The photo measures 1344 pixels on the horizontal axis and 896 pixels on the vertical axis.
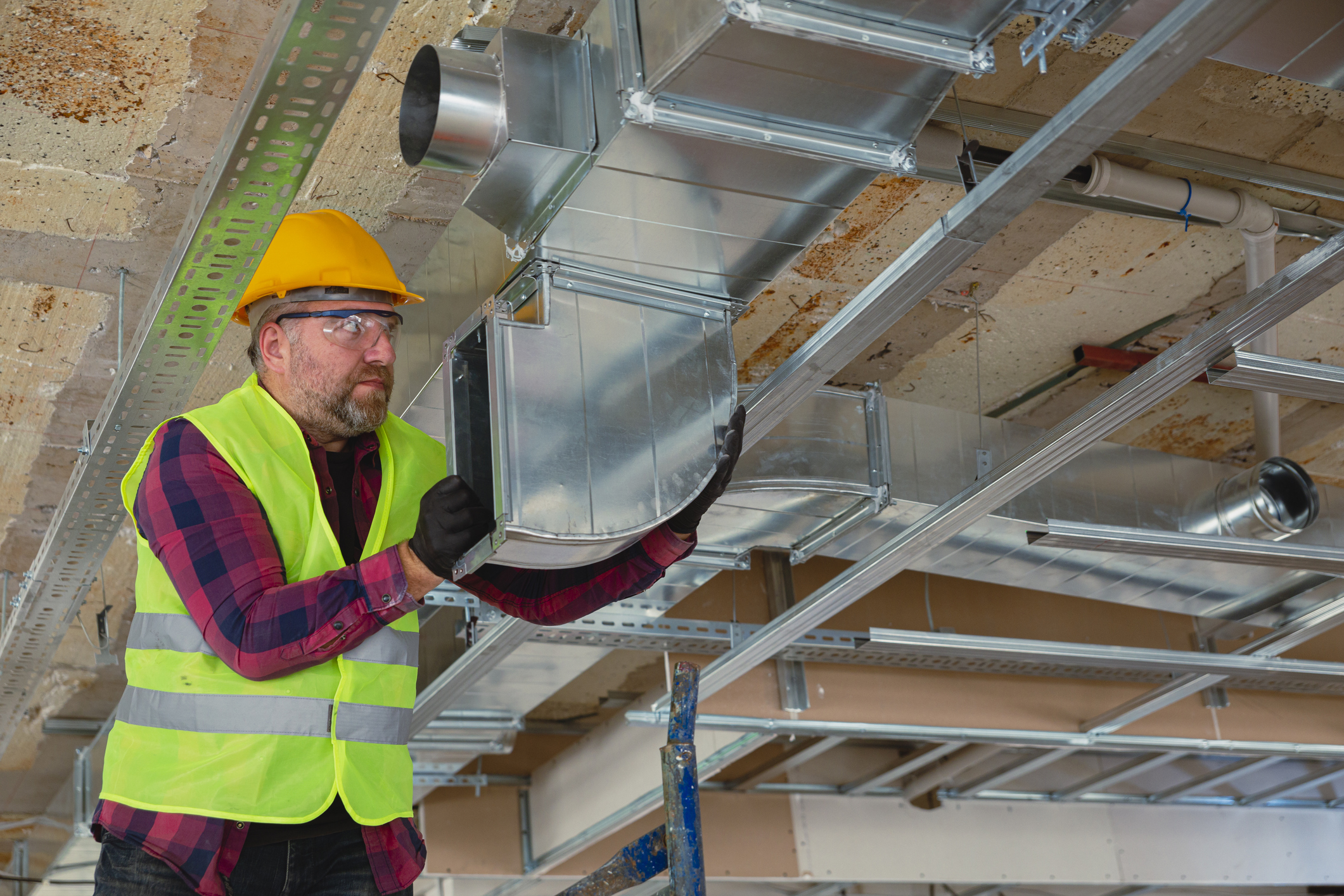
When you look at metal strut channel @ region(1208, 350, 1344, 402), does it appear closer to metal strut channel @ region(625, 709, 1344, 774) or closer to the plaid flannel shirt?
the plaid flannel shirt

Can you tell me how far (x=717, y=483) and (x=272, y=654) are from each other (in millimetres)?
757

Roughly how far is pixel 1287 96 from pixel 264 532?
87.8 inches

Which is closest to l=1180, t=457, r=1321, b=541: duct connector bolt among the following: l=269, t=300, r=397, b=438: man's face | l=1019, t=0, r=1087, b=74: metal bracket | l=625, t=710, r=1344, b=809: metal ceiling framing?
l=625, t=710, r=1344, b=809: metal ceiling framing

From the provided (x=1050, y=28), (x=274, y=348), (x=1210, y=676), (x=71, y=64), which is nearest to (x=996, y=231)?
(x=1050, y=28)

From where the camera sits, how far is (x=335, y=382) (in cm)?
198

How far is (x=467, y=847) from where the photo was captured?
5.32 meters

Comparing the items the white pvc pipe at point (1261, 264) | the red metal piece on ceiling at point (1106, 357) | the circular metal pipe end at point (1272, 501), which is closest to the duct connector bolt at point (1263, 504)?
the circular metal pipe end at point (1272, 501)

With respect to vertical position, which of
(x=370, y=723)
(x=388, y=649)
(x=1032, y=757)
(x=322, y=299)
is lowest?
(x=370, y=723)

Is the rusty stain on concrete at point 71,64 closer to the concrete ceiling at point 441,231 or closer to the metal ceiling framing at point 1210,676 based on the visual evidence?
the concrete ceiling at point 441,231

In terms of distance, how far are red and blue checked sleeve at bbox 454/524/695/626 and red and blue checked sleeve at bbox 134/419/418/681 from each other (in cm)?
37

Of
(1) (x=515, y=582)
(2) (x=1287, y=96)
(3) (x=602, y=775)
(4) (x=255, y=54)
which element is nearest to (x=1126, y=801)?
(3) (x=602, y=775)

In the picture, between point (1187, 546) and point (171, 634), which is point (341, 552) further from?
point (1187, 546)

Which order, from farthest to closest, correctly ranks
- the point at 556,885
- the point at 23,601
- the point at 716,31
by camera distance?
the point at 556,885
the point at 23,601
the point at 716,31

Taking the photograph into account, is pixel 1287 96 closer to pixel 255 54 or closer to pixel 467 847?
pixel 255 54
